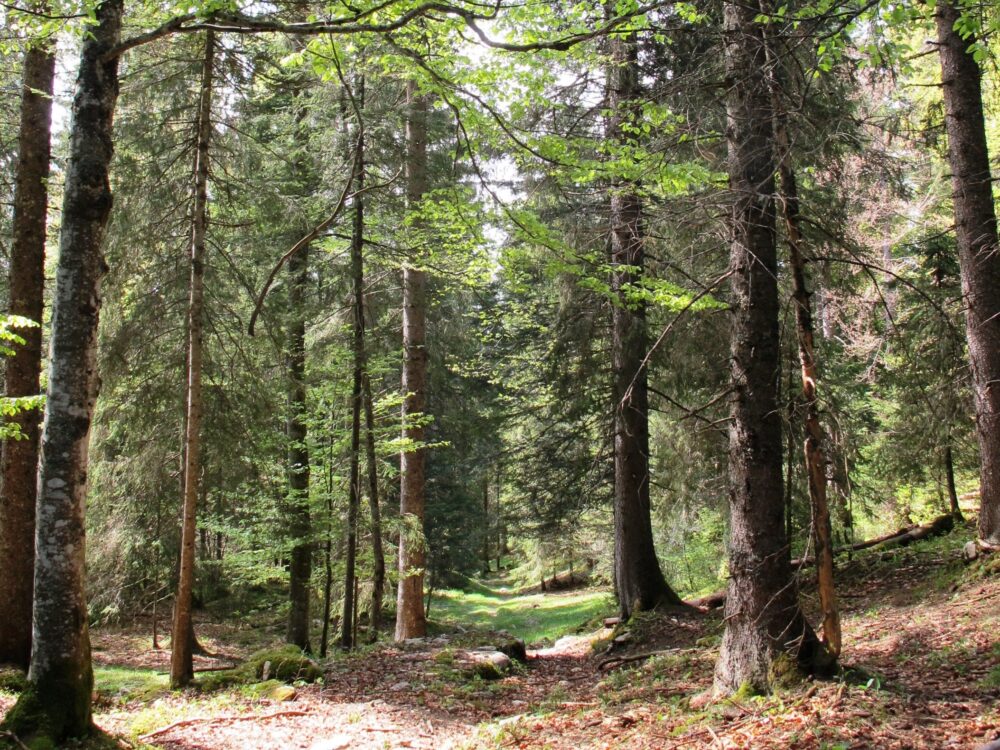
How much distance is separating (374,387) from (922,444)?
11603mm

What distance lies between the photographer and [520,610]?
2547 centimetres

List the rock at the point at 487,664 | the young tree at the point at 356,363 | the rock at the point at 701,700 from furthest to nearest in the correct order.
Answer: the young tree at the point at 356,363, the rock at the point at 487,664, the rock at the point at 701,700

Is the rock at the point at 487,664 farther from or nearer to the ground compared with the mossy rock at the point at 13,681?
nearer to the ground

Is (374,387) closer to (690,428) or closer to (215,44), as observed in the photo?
(690,428)

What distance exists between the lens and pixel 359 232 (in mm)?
11312

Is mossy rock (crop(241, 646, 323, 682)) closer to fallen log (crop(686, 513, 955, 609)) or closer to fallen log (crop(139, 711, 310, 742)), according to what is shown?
fallen log (crop(139, 711, 310, 742))

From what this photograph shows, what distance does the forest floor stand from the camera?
4.59 m

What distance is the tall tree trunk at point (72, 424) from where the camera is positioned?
4773 millimetres

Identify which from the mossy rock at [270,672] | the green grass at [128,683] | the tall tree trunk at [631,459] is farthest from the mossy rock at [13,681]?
the tall tree trunk at [631,459]

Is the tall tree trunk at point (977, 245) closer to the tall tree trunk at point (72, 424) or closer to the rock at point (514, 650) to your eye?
the rock at point (514, 650)

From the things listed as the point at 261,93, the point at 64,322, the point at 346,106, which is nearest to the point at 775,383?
the point at 64,322

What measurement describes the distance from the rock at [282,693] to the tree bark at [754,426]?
4738 mm

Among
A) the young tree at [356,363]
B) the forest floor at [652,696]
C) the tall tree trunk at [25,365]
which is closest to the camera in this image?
the forest floor at [652,696]

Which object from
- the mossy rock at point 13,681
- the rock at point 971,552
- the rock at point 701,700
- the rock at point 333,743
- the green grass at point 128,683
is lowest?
the green grass at point 128,683
